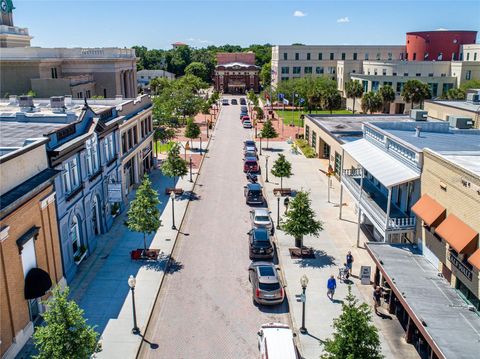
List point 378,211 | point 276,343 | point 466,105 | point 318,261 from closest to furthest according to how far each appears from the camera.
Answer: point 276,343 → point 378,211 → point 318,261 → point 466,105

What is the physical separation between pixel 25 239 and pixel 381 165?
61.0 feet

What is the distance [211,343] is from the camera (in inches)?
770

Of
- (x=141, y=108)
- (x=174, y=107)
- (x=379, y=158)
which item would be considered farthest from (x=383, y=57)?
(x=379, y=158)

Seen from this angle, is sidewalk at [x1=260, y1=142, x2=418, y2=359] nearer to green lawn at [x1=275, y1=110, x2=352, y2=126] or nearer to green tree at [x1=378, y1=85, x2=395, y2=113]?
green tree at [x1=378, y1=85, x2=395, y2=113]

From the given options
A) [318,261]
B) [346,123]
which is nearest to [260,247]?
[318,261]

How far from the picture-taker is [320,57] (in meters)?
112

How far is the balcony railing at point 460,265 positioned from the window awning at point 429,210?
5.21 ft

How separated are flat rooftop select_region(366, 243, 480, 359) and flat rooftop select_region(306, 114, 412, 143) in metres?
21.4

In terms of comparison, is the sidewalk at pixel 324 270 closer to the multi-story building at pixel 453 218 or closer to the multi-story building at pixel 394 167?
the multi-story building at pixel 394 167

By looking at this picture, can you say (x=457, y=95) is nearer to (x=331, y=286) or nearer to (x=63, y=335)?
(x=331, y=286)

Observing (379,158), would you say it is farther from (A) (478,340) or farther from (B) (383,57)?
(B) (383,57)

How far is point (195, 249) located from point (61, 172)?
9.83 meters

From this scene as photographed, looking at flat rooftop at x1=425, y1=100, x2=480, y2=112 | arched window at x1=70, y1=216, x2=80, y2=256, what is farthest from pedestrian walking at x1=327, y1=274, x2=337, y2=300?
flat rooftop at x1=425, y1=100, x2=480, y2=112

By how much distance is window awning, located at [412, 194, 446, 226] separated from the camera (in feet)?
66.5
